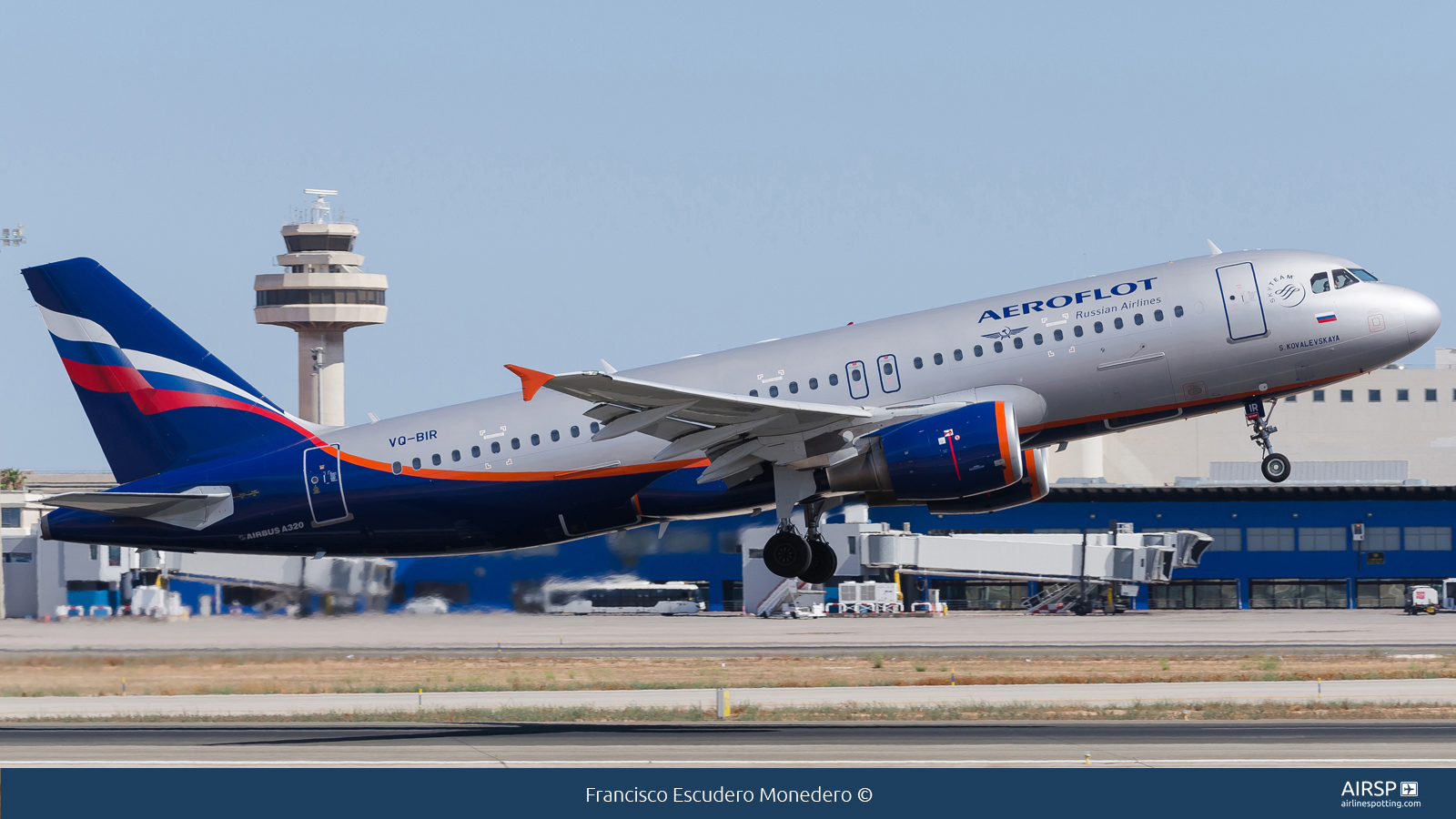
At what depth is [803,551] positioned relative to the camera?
32.8 m

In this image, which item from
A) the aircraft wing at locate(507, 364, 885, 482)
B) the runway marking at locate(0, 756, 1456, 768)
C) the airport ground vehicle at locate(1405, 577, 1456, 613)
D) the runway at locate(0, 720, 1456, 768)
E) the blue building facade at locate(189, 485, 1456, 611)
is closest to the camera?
the runway marking at locate(0, 756, 1456, 768)

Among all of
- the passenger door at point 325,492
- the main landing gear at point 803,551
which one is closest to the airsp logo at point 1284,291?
the main landing gear at point 803,551

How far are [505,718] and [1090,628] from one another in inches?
1362

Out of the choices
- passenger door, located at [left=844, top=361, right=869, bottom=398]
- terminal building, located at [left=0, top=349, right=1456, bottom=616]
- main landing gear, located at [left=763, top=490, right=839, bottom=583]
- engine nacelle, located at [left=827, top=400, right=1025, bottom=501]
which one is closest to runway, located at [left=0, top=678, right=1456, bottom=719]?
main landing gear, located at [left=763, top=490, right=839, bottom=583]

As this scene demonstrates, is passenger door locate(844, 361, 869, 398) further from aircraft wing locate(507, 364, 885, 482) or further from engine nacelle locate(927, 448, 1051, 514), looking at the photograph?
engine nacelle locate(927, 448, 1051, 514)

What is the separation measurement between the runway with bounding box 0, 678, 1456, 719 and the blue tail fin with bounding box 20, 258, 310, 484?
6.11 m

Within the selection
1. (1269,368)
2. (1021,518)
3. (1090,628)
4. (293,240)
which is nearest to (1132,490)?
(1021,518)

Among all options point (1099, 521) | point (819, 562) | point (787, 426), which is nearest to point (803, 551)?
point (819, 562)

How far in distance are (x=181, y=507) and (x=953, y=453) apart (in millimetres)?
16355

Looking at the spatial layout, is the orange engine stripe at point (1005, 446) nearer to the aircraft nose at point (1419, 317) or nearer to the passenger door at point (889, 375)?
the passenger door at point (889, 375)

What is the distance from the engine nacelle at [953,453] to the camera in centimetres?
3038

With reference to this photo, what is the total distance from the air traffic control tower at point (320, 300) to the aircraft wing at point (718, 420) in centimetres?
11119

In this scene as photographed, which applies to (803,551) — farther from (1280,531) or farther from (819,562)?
(1280,531)

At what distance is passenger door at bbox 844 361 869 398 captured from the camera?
104 feet
